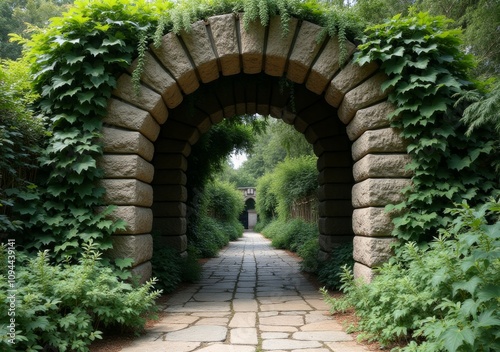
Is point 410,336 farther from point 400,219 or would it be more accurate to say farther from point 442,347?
point 400,219

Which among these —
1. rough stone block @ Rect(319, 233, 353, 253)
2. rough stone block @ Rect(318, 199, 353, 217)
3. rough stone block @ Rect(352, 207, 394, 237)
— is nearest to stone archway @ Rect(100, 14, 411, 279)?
rough stone block @ Rect(352, 207, 394, 237)

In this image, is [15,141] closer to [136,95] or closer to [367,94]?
[136,95]

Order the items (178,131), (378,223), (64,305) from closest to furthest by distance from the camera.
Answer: (64,305), (378,223), (178,131)

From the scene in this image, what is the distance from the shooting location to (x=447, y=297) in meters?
2.96

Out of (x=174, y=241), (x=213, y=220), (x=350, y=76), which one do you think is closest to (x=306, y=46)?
(x=350, y=76)

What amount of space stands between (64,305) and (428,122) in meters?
4.06

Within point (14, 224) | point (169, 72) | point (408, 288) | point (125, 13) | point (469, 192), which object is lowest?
point (408, 288)

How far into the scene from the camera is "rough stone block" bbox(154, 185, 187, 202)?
732cm

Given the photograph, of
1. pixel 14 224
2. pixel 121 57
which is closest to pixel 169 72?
pixel 121 57

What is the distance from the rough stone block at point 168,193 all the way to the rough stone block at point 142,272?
2552 millimetres

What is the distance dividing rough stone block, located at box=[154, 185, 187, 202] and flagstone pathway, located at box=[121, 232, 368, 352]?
163 centimetres

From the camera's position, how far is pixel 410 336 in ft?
10.8

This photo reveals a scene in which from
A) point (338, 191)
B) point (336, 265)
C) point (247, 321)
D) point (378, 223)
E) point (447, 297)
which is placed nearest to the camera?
point (447, 297)

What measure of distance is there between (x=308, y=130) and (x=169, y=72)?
3.40 m
